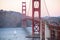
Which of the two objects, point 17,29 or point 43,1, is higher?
point 43,1

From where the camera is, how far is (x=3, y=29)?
4.82 m

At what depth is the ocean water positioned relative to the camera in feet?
15.6

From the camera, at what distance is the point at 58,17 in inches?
189

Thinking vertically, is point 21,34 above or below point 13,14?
below

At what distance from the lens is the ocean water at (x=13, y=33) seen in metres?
4.76

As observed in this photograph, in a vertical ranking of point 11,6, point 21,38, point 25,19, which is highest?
point 11,6

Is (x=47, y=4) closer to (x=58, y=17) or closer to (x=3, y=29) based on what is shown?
(x=58, y=17)

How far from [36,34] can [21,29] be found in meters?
0.45

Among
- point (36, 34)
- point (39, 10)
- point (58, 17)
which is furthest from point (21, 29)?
point (58, 17)

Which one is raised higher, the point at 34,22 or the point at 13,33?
the point at 34,22

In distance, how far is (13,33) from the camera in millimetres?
4848

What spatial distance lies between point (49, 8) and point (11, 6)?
1.09 metres

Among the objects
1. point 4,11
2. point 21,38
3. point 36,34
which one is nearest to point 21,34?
point 21,38

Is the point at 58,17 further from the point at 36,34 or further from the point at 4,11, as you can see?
the point at 4,11
